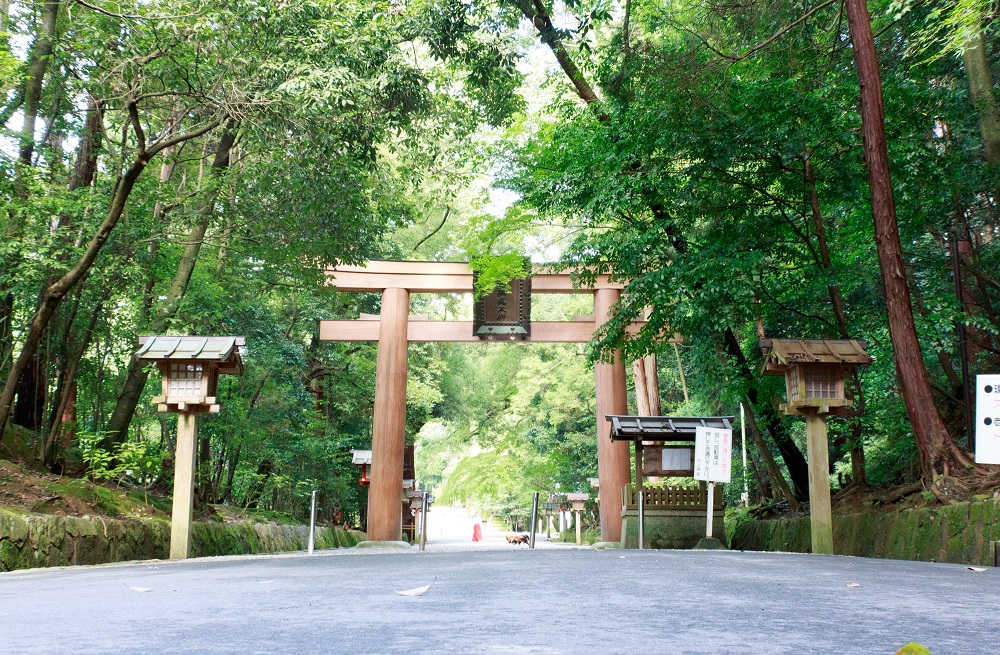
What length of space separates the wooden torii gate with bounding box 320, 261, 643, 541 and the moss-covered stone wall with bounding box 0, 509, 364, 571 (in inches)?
106

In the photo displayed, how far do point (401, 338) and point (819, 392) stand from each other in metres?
7.83

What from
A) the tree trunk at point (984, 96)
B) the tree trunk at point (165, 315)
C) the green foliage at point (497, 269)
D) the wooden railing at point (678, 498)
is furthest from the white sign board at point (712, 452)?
the tree trunk at point (165, 315)

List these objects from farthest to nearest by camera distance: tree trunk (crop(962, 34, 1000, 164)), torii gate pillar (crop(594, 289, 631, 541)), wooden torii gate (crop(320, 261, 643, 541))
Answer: wooden torii gate (crop(320, 261, 643, 541)) < torii gate pillar (crop(594, 289, 631, 541)) < tree trunk (crop(962, 34, 1000, 164))

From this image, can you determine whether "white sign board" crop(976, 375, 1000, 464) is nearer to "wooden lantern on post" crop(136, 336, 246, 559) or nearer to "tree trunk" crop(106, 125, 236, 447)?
"wooden lantern on post" crop(136, 336, 246, 559)

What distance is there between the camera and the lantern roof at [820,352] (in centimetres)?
722

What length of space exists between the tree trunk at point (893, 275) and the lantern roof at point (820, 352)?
0.49 m

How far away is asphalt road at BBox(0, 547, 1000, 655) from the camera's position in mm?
1926

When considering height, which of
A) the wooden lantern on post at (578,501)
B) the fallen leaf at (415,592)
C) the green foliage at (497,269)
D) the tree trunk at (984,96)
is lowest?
the wooden lantern on post at (578,501)

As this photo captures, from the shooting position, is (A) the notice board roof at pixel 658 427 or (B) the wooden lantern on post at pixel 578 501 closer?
(A) the notice board roof at pixel 658 427

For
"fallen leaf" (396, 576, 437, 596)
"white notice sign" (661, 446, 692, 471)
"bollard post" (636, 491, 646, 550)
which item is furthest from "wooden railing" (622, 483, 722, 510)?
"fallen leaf" (396, 576, 437, 596)

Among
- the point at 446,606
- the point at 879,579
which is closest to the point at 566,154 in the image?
the point at 879,579

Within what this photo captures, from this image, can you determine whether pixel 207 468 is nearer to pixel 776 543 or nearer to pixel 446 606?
pixel 776 543

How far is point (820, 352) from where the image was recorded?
7270mm

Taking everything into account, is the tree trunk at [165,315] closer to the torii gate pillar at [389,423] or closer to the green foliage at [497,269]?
the torii gate pillar at [389,423]
